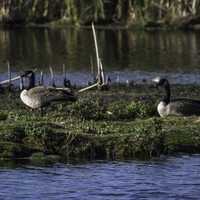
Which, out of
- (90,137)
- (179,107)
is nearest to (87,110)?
(179,107)

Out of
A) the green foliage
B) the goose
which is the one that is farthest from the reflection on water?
the green foliage

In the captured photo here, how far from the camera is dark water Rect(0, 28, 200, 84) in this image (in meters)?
40.1

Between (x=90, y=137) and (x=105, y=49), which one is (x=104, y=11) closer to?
(x=105, y=49)

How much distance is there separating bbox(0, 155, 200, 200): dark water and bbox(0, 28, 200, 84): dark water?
1611 cm

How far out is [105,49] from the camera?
173 feet

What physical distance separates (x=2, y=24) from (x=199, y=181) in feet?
163

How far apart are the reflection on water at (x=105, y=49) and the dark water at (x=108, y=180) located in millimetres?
20585

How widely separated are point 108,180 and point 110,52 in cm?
3171

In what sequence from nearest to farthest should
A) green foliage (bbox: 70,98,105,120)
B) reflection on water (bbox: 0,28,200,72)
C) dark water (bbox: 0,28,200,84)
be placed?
green foliage (bbox: 70,98,105,120)
dark water (bbox: 0,28,200,84)
reflection on water (bbox: 0,28,200,72)

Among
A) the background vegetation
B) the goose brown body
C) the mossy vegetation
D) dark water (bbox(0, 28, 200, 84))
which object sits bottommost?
the mossy vegetation

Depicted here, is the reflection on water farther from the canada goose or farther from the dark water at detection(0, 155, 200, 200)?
the dark water at detection(0, 155, 200, 200)

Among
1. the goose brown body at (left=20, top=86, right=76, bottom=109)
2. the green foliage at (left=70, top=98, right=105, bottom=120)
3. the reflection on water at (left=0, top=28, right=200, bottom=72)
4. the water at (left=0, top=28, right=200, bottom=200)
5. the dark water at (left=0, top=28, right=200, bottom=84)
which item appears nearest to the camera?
the water at (left=0, top=28, right=200, bottom=200)

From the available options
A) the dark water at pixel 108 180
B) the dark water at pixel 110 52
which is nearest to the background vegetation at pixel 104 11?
the dark water at pixel 110 52

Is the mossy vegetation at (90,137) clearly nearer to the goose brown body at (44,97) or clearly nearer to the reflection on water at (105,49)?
the goose brown body at (44,97)
